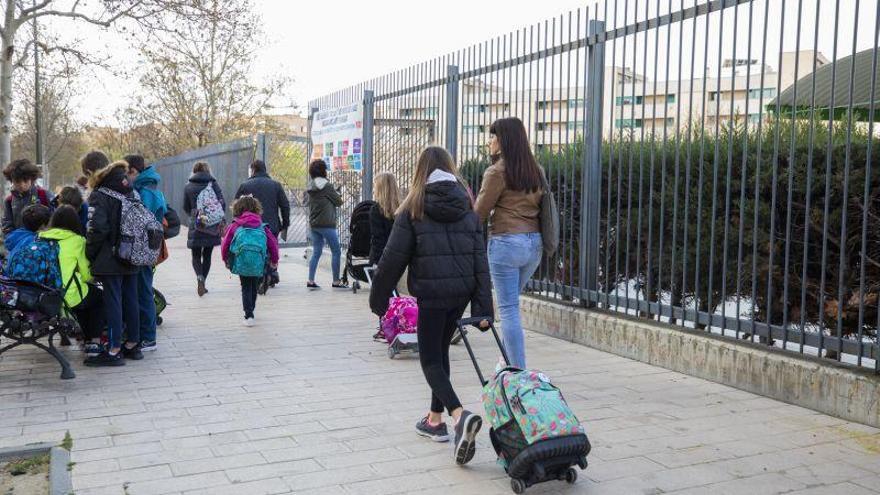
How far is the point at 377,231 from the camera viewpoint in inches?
297

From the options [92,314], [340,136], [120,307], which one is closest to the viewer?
[120,307]

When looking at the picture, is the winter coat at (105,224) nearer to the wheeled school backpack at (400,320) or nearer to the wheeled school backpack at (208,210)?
the wheeled school backpack at (400,320)

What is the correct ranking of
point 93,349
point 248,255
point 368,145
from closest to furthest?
1. point 93,349
2. point 248,255
3. point 368,145

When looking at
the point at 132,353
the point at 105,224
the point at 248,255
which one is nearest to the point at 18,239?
the point at 105,224

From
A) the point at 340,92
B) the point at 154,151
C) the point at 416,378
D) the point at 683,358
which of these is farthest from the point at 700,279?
the point at 154,151

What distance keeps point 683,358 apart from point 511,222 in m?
1.92

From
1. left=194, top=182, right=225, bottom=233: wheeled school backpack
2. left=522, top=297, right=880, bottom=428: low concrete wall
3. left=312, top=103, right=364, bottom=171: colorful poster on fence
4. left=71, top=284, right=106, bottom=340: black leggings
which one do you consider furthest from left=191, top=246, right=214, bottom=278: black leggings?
left=522, top=297, right=880, bottom=428: low concrete wall

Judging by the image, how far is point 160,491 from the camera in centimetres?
411

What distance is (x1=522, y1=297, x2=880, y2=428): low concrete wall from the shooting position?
5316 mm

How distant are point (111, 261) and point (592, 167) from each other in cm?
417

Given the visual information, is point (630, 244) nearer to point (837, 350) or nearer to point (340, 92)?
point (837, 350)

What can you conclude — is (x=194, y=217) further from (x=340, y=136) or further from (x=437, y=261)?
(x=437, y=261)

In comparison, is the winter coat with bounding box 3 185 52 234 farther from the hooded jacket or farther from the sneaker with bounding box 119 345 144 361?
the hooded jacket

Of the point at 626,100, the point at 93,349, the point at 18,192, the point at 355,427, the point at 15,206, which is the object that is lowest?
the point at 355,427
